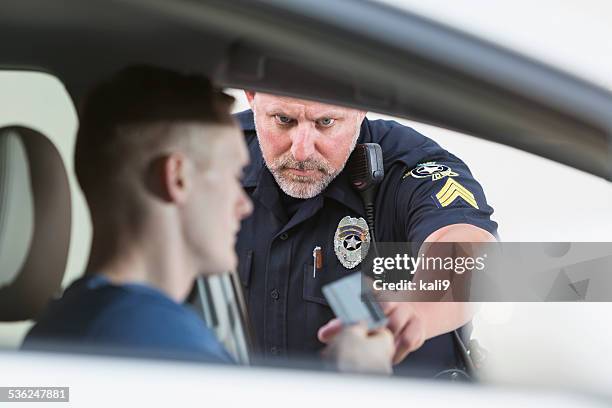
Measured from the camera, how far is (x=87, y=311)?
51.9 inches

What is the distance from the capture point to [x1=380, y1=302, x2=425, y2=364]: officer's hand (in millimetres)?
1381

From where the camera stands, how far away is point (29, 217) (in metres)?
1.48

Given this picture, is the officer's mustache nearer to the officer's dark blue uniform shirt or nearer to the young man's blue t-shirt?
the officer's dark blue uniform shirt

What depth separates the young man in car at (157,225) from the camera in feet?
4.27

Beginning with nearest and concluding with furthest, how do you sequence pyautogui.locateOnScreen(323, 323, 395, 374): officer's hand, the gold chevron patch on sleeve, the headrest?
pyautogui.locateOnScreen(323, 323, 395, 374): officer's hand
the headrest
the gold chevron patch on sleeve

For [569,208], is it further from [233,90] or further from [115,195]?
[115,195]

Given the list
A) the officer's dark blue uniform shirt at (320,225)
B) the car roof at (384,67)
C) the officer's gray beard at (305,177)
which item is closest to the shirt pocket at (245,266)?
the officer's dark blue uniform shirt at (320,225)

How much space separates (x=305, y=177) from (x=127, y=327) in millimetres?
451

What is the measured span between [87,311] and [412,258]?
0.48 meters

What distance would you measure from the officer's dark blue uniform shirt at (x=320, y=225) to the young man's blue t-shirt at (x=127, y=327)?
148 mm

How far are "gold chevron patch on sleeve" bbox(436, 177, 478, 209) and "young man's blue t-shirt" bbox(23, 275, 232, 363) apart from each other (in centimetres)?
49

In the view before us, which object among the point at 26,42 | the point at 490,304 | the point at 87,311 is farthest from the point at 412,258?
the point at 26,42

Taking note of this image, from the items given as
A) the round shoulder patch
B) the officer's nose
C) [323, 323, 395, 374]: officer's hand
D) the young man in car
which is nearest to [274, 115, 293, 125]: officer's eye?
the officer's nose

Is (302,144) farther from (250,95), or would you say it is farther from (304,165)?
(250,95)
